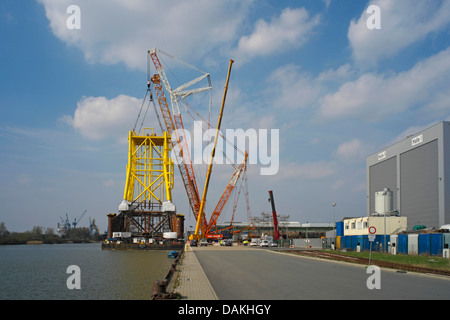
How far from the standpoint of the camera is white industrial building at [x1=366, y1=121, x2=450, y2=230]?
228 feet

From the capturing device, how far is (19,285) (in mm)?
29531

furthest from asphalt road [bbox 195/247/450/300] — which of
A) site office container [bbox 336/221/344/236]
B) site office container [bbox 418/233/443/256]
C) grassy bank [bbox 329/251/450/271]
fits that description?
site office container [bbox 336/221/344/236]

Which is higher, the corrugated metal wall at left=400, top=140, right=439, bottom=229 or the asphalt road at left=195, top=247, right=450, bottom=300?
the corrugated metal wall at left=400, top=140, right=439, bottom=229

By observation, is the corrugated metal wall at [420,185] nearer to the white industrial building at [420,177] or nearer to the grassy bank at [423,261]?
the white industrial building at [420,177]

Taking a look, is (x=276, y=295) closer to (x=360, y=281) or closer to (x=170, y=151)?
(x=360, y=281)

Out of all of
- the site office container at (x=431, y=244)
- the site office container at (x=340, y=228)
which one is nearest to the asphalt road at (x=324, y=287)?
the site office container at (x=431, y=244)

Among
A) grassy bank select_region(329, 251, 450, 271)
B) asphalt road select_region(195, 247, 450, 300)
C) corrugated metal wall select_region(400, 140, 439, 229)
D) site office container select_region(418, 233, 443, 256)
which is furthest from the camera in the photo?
corrugated metal wall select_region(400, 140, 439, 229)

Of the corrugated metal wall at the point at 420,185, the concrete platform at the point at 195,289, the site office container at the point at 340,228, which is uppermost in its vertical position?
Answer: the corrugated metal wall at the point at 420,185

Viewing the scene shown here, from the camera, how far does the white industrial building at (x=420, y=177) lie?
6938 cm

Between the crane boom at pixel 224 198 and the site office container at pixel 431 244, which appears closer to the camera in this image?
the site office container at pixel 431 244

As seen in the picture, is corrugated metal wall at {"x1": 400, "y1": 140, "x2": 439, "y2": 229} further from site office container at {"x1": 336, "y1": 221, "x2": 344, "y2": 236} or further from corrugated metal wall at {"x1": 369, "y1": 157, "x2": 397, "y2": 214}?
site office container at {"x1": 336, "y1": 221, "x2": 344, "y2": 236}

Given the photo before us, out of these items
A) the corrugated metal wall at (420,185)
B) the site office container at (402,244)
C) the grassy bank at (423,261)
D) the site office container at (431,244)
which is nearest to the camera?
the grassy bank at (423,261)
